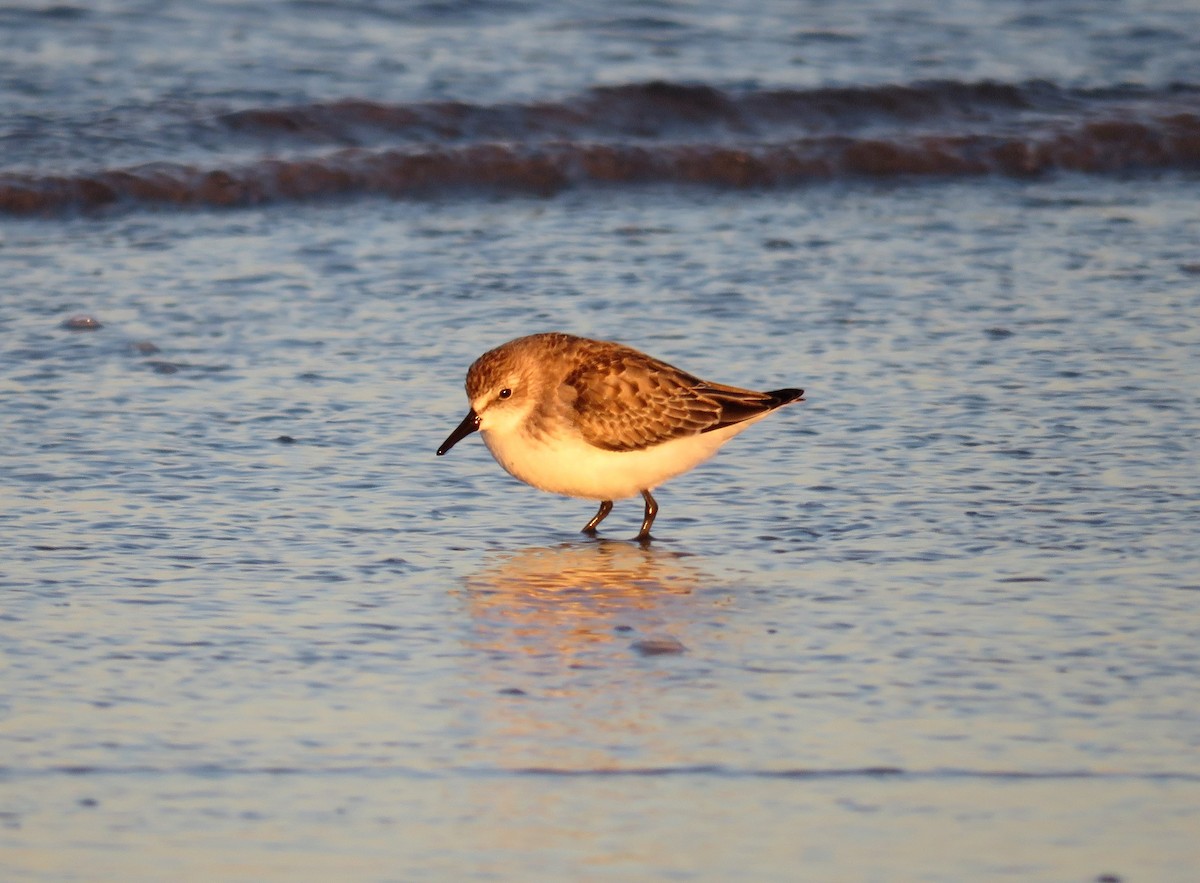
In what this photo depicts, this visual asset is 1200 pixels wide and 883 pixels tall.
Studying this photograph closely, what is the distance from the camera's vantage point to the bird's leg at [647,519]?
254 inches

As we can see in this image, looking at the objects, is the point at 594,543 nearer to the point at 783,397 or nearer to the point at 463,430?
the point at 463,430

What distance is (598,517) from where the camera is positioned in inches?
263

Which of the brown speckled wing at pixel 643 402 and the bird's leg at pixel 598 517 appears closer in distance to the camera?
the brown speckled wing at pixel 643 402

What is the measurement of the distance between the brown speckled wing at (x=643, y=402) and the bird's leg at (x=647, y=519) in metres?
0.21

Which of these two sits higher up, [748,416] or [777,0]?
[777,0]

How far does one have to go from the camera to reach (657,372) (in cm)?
675

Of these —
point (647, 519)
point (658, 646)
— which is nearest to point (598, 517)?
point (647, 519)

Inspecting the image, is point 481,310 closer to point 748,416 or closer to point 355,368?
point 355,368

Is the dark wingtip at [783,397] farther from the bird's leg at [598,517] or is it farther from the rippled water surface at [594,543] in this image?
the bird's leg at [598,517]

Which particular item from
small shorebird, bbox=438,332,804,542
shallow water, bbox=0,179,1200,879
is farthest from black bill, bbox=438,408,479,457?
shallow water, bbox=0,179,1200,879

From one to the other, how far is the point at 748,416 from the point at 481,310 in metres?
2.48

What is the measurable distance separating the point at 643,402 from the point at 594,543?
0.51m

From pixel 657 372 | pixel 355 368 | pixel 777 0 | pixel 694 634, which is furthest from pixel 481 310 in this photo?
pixel 777 0

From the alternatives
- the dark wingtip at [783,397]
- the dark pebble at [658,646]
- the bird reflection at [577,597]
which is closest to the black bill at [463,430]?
the bird reflection at [577,597]
